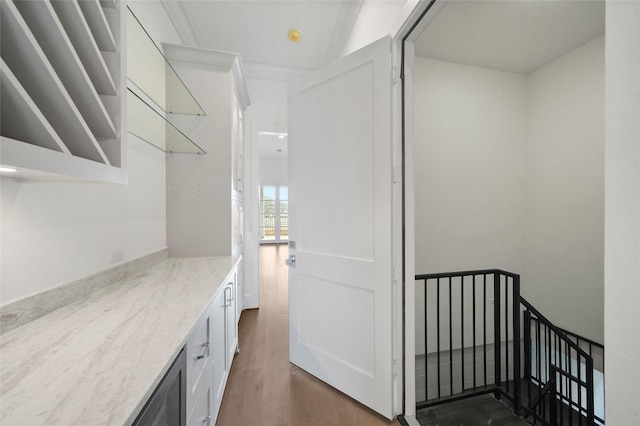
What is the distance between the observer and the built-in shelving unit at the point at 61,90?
512 mm

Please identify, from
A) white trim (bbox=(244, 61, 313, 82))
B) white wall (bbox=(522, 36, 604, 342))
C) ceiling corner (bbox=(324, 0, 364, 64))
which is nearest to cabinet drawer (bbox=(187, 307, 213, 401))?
ceiling corner (bbox=(324, 0, 364, 64))

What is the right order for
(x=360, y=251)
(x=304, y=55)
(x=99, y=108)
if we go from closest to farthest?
(x=99, y=108), (x=360, y=251), (x=304, y=55)

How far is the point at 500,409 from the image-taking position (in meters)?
2.04

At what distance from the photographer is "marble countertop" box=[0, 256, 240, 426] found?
460 mm

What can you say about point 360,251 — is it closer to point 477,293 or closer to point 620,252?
point 620,252

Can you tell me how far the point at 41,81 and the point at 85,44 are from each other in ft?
0.76

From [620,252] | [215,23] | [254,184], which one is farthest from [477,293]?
[215,23]

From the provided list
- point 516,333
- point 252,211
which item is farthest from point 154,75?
point 516,333

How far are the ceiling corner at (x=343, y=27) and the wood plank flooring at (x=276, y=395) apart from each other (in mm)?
3089

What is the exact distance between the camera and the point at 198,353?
1025mm

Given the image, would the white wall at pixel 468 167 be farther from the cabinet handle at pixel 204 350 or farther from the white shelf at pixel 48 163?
the white shelf at pixel 48 163

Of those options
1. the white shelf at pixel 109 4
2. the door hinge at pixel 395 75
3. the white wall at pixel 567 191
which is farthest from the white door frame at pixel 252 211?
the white wall at pixel 567 191

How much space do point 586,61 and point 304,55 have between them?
2.90 m

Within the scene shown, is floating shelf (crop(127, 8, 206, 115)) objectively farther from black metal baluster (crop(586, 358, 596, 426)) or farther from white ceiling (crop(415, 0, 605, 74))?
black metal baluster (crop(586, 358, 596, 426))
